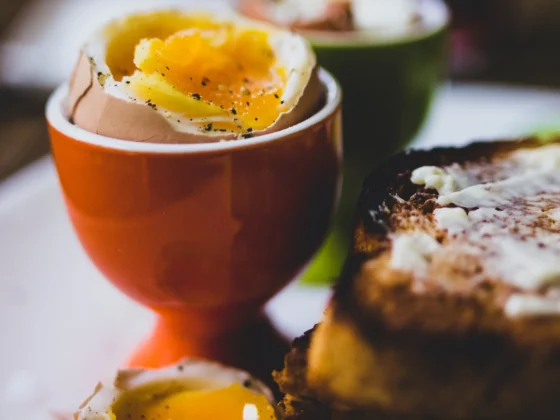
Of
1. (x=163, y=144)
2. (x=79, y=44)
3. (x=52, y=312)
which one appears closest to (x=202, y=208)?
(x=163, y=144)

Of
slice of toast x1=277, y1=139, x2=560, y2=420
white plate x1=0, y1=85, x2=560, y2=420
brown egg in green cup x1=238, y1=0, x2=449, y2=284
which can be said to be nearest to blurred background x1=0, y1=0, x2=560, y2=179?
white plate x1=0, y1=85, x2=560, y2=420

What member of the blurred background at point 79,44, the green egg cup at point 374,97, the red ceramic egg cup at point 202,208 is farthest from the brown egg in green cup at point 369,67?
the blurred background at point 79,44

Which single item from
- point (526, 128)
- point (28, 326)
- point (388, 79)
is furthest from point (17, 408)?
point (526, 128)

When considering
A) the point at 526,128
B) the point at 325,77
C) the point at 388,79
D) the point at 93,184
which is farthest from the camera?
the point at 526,128

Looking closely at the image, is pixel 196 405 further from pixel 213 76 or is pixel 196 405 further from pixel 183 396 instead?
pixel 213 76

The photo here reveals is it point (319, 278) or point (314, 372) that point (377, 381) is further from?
point (319, 278)
